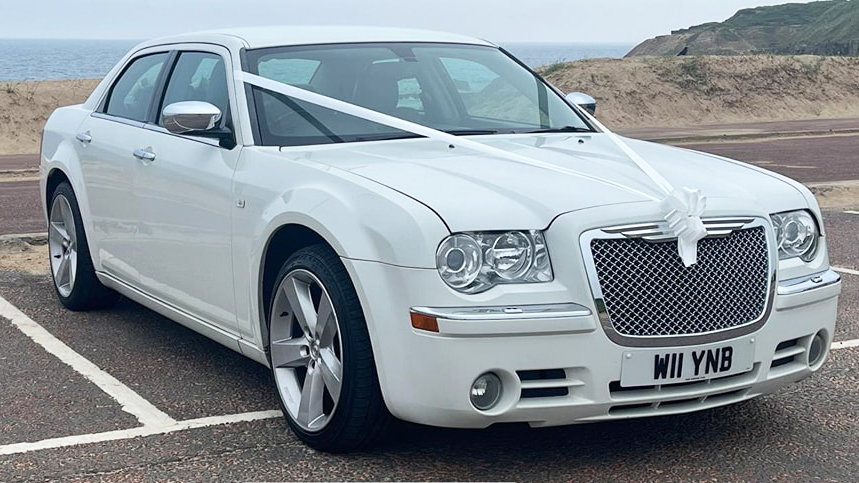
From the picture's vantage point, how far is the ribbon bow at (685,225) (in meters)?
4.16

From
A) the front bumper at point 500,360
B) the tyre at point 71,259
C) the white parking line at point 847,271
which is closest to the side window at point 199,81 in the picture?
the tyre at point 71,259

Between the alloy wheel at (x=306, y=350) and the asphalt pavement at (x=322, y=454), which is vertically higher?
the alloy wheel at (x=306, y=350)

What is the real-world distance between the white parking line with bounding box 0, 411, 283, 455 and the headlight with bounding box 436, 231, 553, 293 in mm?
1355

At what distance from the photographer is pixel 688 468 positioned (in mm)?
4398

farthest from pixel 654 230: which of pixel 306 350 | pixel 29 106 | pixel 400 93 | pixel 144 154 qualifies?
pixel 29 106

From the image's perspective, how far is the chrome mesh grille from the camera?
4.10 metres

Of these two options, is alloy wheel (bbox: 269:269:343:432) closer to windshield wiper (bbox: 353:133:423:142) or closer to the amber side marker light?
the amber side marker light

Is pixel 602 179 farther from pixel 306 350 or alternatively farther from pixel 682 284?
pixel 306 350

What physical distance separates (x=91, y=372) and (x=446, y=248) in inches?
97.2

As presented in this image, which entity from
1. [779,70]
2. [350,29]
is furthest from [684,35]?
[350,29]

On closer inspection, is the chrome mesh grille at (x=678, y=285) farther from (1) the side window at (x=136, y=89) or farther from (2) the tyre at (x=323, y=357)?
(1) the side window at (x=136, y=89)

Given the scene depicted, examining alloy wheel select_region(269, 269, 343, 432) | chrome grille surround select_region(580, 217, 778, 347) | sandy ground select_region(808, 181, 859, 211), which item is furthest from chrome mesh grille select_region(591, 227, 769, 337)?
sandy ground select_region(808, 181, 859, 211)

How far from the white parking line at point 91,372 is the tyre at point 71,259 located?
0.28m

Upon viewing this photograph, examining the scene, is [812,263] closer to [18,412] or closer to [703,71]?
[18,412]
